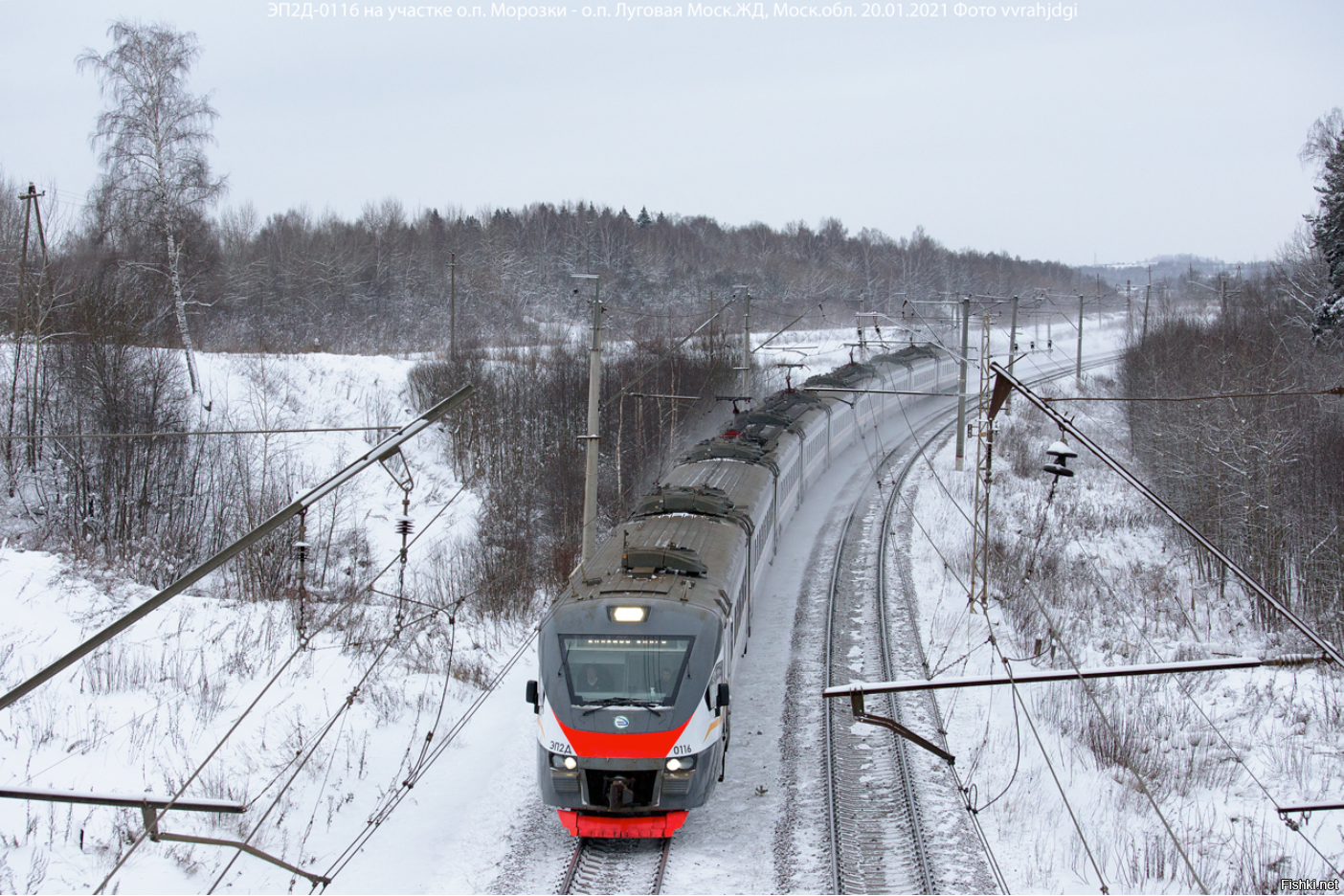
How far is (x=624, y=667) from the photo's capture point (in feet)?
31.3

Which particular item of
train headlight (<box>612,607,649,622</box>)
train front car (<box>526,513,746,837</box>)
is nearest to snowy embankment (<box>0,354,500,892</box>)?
train front car (<box>526,513,746,837</box>)

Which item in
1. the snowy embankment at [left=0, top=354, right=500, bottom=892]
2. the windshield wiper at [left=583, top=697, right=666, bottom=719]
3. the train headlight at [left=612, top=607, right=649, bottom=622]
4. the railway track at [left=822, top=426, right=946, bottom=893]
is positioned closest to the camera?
the snowy embankment at [left=0, top=354, right=500, bottom=892]

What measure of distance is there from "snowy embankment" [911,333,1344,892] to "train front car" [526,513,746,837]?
3.44 metres

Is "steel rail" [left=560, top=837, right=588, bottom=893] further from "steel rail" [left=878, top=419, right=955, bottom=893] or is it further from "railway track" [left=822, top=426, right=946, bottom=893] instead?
"steel rail" [left=878, top=419, right=955, bottom=893]

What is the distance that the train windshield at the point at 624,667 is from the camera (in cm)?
940

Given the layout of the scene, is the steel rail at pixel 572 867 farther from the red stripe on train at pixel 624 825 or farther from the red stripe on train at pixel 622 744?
the red stripe on train at pixel 622 744

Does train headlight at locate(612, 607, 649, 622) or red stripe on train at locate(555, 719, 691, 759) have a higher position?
train headlight at locate(612, 607, 649, 622)

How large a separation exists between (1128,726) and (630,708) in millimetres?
7688

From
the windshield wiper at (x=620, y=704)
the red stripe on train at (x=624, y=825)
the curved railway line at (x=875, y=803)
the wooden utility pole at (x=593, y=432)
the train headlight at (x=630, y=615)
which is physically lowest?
the curved railway line at (x=875, y=803)

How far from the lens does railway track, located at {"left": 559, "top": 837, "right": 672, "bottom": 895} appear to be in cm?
893

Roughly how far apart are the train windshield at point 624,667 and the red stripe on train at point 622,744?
1.00ft

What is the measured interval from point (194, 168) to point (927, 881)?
29.6 meters

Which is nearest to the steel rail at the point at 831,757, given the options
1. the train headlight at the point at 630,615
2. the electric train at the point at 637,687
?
the electric train at the point at 637,687

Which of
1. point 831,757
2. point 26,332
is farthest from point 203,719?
point 26,332
